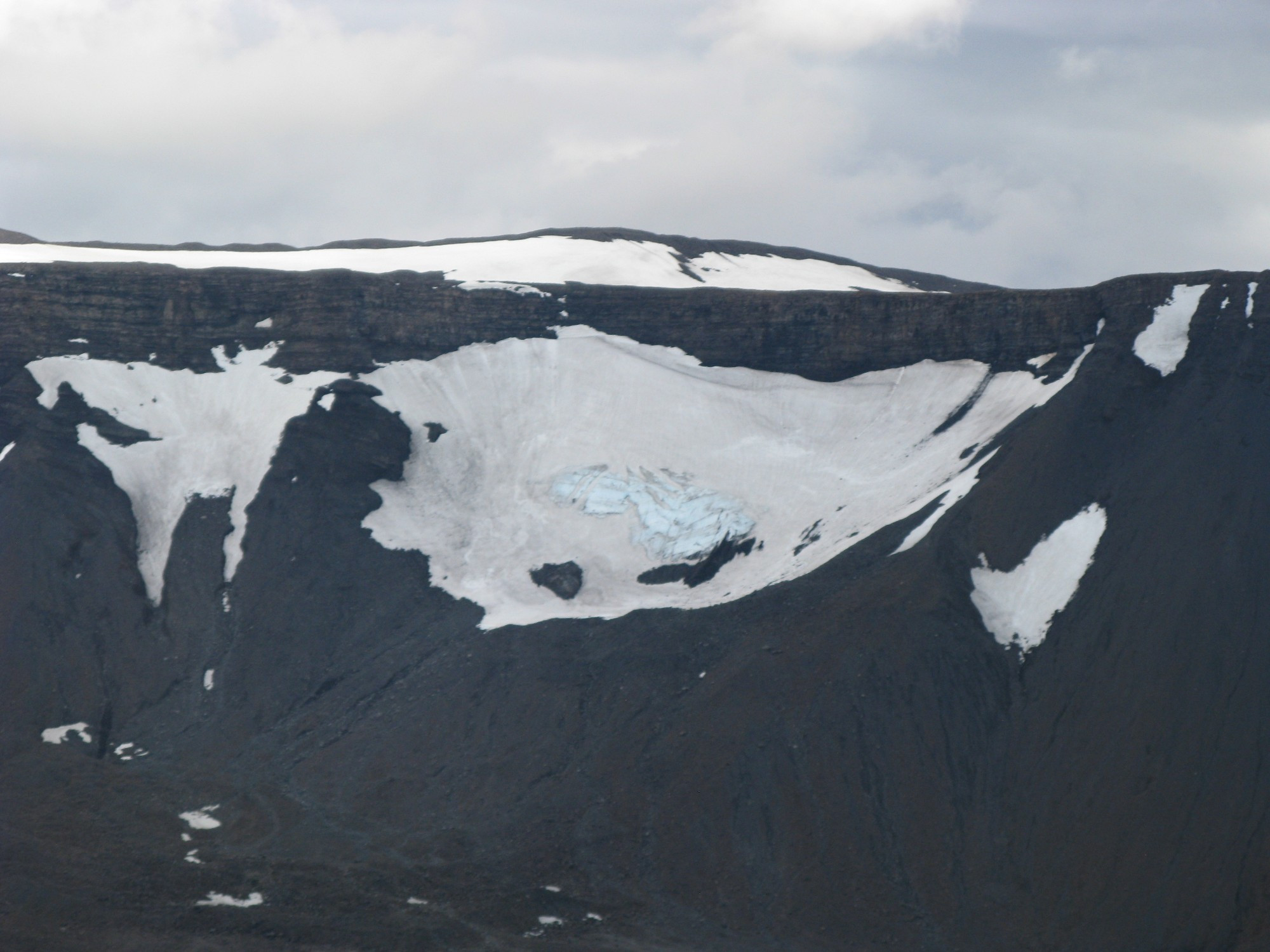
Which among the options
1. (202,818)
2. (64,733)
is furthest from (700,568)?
(64,733)

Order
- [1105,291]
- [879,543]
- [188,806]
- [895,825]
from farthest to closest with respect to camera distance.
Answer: [1105,291], [879,543], [188,806], [895,825]

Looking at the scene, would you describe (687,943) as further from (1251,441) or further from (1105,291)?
(1105,291)

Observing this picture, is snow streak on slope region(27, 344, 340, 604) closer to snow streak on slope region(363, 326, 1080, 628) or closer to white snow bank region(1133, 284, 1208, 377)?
snow streak on slope region(363, 326, 1080, 628)

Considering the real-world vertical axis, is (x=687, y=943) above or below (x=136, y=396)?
below

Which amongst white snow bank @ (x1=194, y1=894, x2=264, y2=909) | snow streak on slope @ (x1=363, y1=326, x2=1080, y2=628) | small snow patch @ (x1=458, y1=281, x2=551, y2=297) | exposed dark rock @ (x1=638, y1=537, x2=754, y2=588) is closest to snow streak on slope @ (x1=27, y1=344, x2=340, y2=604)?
snow streak on slope @ (x1=363, y1=326, x2=1080, y2=628)

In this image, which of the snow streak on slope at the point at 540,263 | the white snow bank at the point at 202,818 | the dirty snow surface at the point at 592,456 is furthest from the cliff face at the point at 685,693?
the snow streak on slope at the point at 540,263

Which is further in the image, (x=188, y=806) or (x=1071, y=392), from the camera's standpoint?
(x=1071, y=392)

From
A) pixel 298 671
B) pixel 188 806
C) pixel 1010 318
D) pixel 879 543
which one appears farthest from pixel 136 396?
pixel 1010 318

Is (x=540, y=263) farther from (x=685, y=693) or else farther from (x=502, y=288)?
(x=685, y=693)
